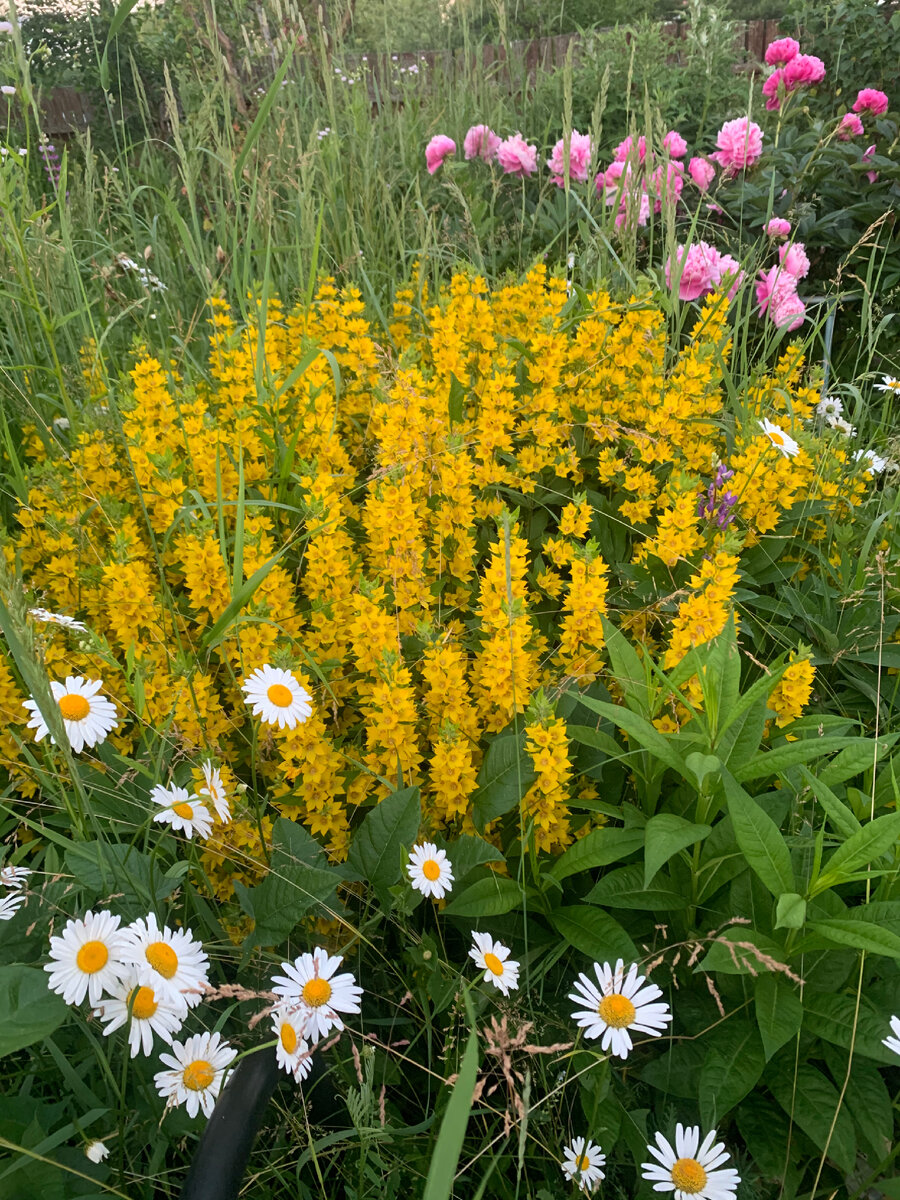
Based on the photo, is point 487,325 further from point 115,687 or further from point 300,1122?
point 300,1122

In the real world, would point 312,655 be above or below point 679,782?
above

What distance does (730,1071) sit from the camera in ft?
3.64

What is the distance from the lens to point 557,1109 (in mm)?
1195

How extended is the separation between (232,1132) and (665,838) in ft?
1.97

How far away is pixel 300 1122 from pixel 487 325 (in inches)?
68.5

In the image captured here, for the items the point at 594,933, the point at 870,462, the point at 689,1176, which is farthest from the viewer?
the point at 870,462

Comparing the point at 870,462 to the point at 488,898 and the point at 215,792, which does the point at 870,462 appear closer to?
the point at 488,898

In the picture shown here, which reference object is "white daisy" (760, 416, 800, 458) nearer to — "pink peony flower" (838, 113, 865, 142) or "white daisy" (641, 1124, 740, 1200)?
"white daisy" (641, 1124, 740, 1200)

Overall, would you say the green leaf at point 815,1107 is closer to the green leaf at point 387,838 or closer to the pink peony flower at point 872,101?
the green leaf at point 387,838

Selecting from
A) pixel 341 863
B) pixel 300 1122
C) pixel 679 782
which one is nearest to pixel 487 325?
pixel 679 782

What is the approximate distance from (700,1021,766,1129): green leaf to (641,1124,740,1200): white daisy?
0.12ft

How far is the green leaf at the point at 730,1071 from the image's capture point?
1.07 metres

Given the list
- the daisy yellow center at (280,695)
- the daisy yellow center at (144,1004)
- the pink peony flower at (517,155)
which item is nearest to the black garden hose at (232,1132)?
the daisy yellow center at (144,1004)

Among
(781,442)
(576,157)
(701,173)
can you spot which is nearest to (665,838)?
(781,442)
